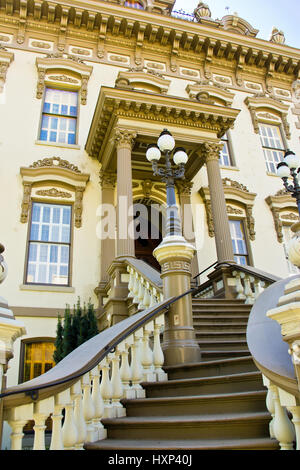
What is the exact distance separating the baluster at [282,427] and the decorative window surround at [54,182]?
8.64 metres

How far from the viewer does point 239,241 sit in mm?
12711

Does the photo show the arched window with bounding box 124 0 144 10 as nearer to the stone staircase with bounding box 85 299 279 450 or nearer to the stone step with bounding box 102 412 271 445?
the stone staircase with bounding box 85 299 279 450

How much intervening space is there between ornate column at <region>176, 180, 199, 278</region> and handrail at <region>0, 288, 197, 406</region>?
20.3ft

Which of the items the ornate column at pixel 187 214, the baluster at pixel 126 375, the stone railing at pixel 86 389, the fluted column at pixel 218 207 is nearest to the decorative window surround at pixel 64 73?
the ornate column at pixel 187 214

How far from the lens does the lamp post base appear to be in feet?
17.6

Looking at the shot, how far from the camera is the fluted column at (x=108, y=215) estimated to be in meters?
10.6

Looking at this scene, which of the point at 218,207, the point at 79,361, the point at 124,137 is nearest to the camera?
the point at 79,361

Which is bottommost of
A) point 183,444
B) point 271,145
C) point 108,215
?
point 183,444

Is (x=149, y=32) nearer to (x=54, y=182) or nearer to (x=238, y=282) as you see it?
(x=54, y=182)

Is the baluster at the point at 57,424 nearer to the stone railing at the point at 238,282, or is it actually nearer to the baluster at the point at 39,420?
the baluster at the point at 39,420

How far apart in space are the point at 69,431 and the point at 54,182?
8.76 metres

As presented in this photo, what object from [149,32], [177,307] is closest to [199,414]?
[177,307]
